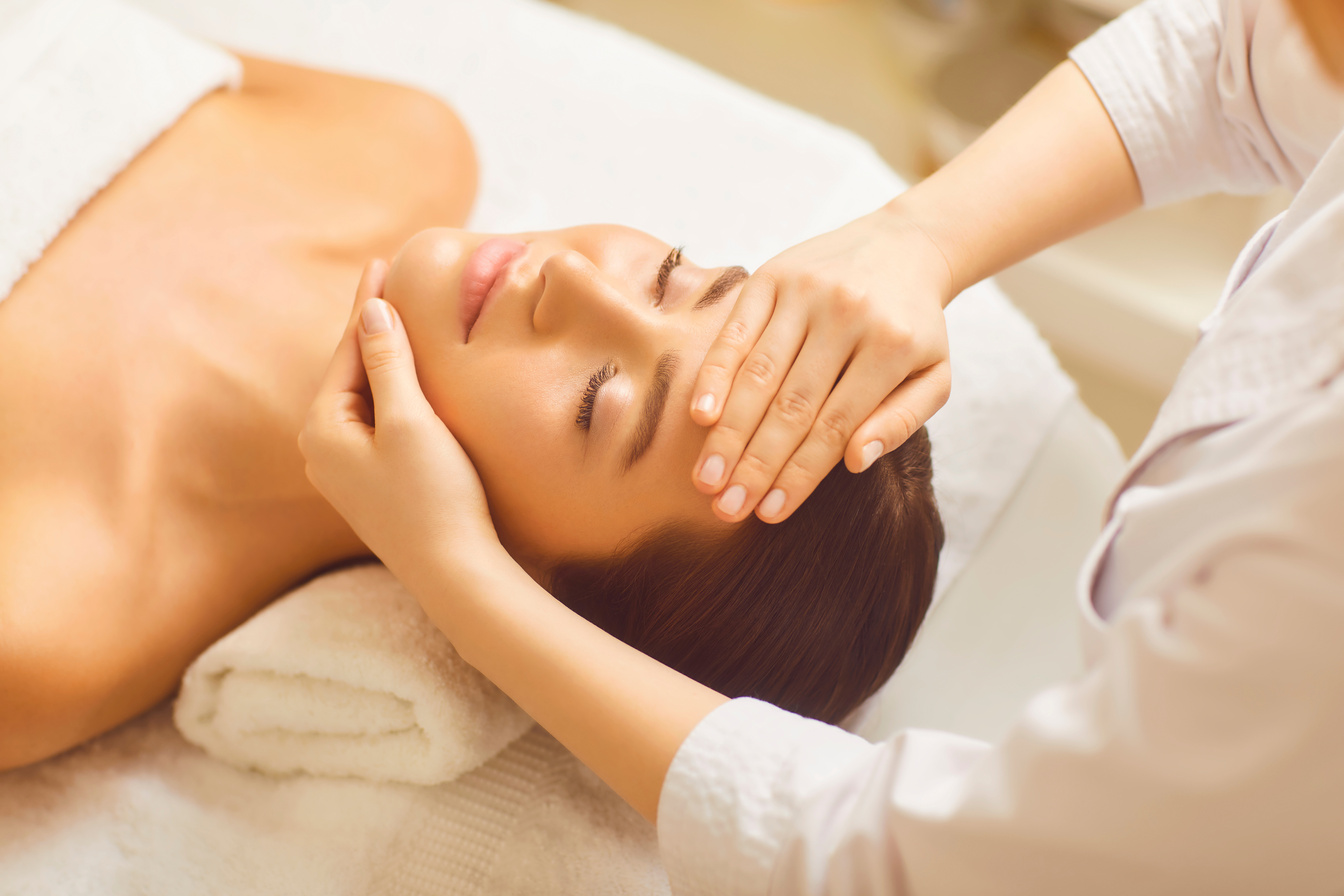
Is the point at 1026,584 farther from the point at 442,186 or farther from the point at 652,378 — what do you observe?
the point at 442,186

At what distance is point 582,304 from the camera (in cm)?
87

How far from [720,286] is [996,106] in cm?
148

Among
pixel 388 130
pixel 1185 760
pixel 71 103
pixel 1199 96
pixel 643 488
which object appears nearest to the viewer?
pixel 1185 760

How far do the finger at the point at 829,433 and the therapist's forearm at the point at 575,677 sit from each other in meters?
0.17

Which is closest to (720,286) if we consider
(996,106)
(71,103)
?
(71,103)

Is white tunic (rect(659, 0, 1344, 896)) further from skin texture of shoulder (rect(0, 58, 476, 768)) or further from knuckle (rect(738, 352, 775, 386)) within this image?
skin texture of shoulder (rect(0, 58, 476, 768))

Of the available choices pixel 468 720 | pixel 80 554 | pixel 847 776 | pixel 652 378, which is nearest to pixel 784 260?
pixel 652 378

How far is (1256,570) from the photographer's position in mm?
472

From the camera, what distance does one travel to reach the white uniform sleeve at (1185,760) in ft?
1.52

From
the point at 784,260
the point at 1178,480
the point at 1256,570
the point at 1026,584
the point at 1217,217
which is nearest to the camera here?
the point at 1256,570

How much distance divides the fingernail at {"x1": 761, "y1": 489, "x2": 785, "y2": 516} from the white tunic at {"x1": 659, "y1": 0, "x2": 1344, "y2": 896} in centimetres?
16

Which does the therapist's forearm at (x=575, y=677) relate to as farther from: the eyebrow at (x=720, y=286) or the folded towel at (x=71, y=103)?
the folded towel at (x=71, y=103)

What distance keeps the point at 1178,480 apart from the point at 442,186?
0.99 meters

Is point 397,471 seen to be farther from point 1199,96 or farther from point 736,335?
point 1199,96
